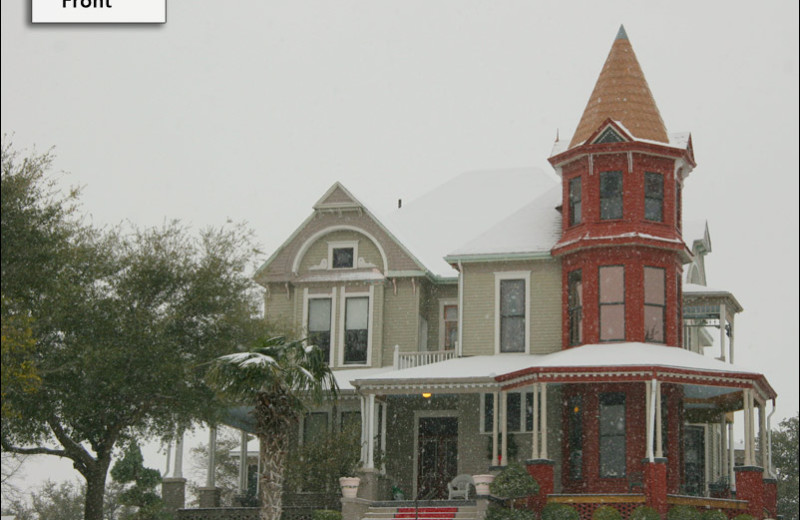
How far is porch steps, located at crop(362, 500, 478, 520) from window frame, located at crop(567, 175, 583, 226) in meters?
8.53

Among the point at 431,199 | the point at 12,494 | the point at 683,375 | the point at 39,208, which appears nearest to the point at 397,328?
the point at 431,199

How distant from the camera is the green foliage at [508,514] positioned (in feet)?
88.3

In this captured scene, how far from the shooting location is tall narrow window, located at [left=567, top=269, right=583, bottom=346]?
3231cm

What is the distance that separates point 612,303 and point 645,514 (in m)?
6.68

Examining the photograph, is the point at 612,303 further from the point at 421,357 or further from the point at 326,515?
the point at 326,515

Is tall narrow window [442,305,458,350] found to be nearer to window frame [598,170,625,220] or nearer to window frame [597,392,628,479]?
window frame [598,170,625,220]

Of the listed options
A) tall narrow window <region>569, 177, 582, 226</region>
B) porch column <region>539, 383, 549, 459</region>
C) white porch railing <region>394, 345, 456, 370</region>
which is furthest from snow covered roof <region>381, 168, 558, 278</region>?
porch column <region>539, 383, 549, 459</region>

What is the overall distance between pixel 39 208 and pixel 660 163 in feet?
52.0

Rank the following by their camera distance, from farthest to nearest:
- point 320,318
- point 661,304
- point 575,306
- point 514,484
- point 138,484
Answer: point 320,318 < point 575,306 < point 661,304 < point 138,484 < point 514,484

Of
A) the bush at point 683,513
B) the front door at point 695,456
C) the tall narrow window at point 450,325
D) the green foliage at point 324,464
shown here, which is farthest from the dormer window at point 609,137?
the green foliage at point 324,464

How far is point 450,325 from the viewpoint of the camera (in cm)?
3594

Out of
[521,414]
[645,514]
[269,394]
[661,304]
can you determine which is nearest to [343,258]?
[521,414]

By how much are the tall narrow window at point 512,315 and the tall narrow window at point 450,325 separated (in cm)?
259

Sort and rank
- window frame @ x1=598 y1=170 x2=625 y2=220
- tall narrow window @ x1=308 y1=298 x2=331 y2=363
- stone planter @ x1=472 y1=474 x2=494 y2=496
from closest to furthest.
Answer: stone planter @ x1=472 y1=474 x2=494 y2=496 → window frame @ x1=598 y1=170 x2=625 y2=220 → tall narrow window @ x1=308 y1=298 x2=331 y2=363
